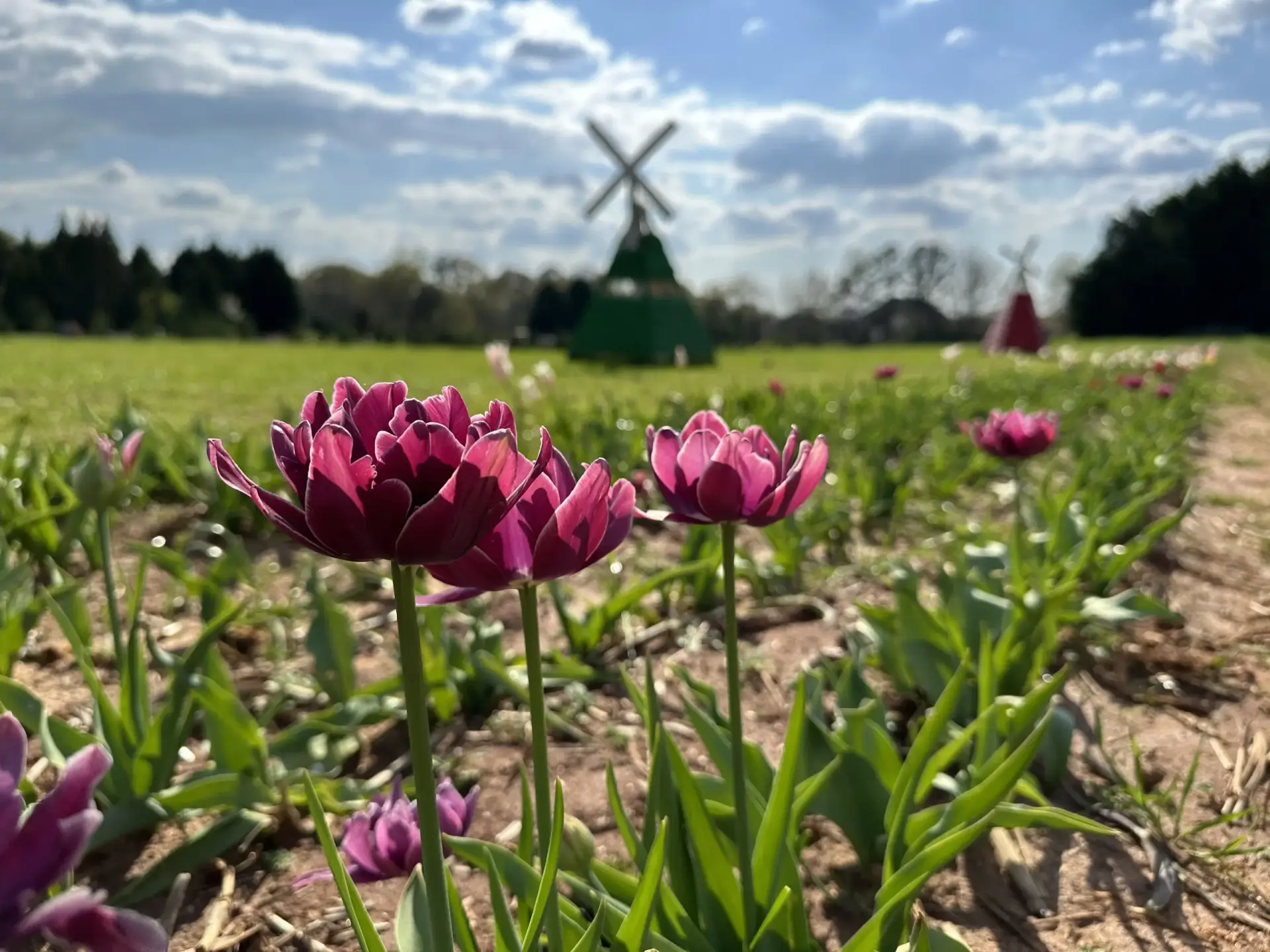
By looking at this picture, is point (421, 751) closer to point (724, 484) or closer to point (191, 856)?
point (724, 484)

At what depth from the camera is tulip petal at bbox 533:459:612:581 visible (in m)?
0.85

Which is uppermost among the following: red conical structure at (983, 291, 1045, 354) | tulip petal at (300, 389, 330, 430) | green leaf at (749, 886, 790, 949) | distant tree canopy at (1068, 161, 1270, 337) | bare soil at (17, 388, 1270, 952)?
distant tree canopy at (1068, 161, 1270, 337)

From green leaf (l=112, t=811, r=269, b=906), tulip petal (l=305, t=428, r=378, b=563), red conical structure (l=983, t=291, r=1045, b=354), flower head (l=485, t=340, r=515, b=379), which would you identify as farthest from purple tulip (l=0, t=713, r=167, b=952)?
red conical structure (l=983, t=291, r=1045, b=354)

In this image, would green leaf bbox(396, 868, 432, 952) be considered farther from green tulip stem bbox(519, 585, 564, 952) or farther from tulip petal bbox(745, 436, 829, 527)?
tulip petal bbox(745, 436, 829, 527)

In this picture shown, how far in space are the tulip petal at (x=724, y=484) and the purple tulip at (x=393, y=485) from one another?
0.98ft

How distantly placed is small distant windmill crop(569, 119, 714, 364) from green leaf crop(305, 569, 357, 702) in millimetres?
18064

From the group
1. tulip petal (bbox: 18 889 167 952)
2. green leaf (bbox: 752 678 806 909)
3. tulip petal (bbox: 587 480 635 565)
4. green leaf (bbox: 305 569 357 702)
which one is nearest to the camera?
tulip petal (bbox: 18 889 167 952)

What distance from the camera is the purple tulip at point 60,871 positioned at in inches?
20.7

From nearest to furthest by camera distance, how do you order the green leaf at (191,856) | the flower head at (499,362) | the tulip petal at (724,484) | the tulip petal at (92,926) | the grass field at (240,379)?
1. the tulip petal at (92,926)
2. the tulip petal at (724,484)
3. the green leaf at (191,856)
4. the flower head at (499,362)
5. the grass field at (240,379)

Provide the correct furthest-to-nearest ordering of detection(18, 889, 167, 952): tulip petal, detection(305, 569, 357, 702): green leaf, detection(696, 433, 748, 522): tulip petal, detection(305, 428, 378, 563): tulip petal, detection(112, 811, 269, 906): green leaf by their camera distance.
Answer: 1. detection(305, 569, 357, 702): green leaf
2. detection(112, 811, 269, 906): green leaf
3. detection(696, 433, 748, 522): tulip petal
4. detection(305, 428, 378, 563): tulip petal
5. detection(18, 889, 167, 952): tulip petal

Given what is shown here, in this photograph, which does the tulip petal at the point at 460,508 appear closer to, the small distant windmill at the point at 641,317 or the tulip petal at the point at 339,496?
the tulip petal at the point at 339,496

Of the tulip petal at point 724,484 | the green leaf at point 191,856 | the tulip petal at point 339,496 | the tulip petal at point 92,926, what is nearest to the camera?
the tulip petal at point 92,926

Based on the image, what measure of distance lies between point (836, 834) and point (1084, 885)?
15.8 inches

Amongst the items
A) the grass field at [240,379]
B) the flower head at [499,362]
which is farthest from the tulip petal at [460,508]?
the flower head at [499,362]
